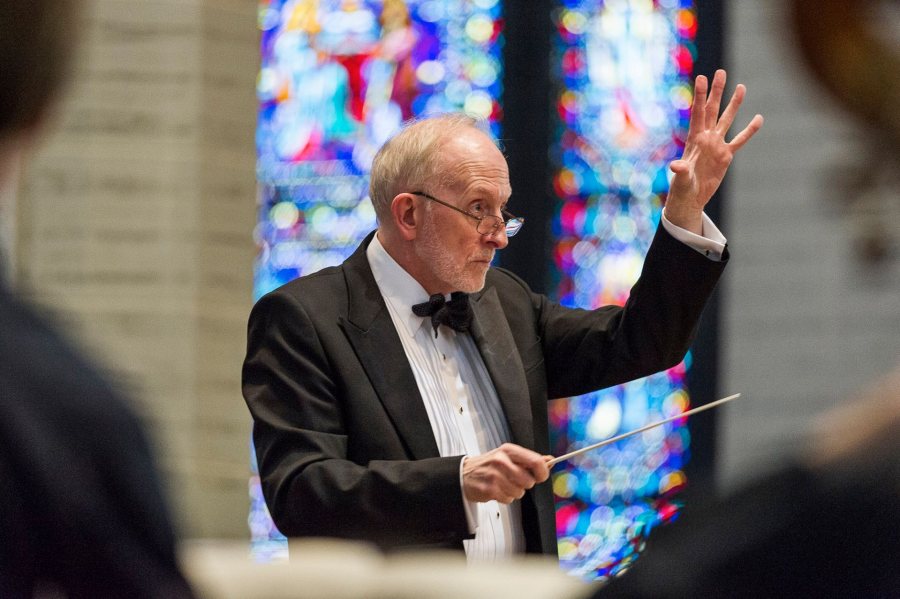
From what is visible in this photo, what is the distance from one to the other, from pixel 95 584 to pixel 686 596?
1.39 feet

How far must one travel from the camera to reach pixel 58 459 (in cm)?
115

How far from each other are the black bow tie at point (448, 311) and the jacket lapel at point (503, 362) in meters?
0.03

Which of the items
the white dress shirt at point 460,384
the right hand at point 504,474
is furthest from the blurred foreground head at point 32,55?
the white dress shirt at point 460,384

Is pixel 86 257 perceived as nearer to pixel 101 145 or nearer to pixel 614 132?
pixel 101 145

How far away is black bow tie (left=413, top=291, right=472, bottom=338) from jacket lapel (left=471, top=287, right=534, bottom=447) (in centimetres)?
3

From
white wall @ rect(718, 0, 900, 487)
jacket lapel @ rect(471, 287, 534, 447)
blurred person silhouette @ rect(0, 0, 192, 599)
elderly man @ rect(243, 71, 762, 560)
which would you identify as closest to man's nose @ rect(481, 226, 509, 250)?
elderly man @ rect(243, 71, 762, 560)

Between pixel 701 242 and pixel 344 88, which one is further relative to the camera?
pixel 344 88

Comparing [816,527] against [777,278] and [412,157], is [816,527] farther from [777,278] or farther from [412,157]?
[777,278]

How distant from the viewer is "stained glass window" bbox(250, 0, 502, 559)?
21.5 feet

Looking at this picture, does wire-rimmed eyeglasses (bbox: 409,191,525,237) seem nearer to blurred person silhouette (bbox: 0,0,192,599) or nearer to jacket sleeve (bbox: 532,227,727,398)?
jacket sleeve (bbox: 532,227,727,398)

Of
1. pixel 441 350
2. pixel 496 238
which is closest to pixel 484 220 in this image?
pixel 496 238

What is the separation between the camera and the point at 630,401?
20.7ft

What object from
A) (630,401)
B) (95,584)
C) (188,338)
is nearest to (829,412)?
(95,584)

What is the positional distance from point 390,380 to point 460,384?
172 millimetres
